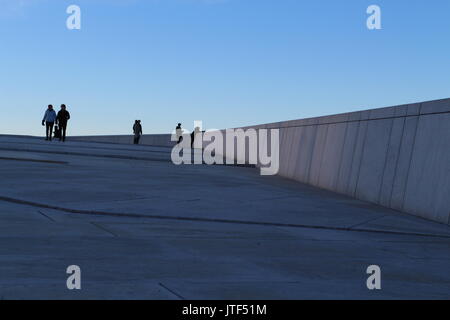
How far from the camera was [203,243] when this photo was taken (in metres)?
7.42

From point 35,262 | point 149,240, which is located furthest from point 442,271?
point 35,262

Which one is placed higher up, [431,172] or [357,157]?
[431,172]

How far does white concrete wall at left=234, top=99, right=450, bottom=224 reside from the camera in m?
12.1

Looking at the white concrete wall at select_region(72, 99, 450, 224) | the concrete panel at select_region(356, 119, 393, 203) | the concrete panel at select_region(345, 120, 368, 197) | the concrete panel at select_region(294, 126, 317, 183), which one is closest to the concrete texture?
the white concrete wall at select_region(72, 99, 450, 224)

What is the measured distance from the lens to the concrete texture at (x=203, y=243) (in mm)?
5156

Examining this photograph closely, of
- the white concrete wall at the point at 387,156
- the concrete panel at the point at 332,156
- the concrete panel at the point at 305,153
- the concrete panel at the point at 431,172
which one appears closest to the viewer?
the concrete panel at the point at 431,172

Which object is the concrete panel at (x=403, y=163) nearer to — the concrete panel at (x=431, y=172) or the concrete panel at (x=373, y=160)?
the concrete panel at (x=431, y=172)

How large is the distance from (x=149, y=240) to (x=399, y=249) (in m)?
2.87

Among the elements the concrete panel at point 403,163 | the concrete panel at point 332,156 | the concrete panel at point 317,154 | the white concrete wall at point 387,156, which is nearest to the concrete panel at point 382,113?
the white concrete wall at point 387,156

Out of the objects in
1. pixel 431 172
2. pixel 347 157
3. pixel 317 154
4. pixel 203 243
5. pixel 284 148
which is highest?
pixel 431 172

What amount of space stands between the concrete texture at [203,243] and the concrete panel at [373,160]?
2.68ft

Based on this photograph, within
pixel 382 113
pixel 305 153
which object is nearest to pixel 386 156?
pixel 382 113

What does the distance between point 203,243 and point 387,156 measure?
25.3 feet
